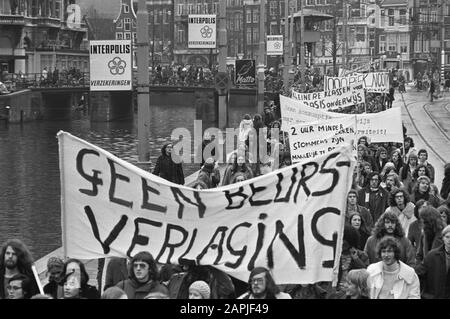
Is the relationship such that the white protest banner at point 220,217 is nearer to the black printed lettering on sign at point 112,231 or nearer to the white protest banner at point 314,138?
the black printed lettering on sign at point 112,231

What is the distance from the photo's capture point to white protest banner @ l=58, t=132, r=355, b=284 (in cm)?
802

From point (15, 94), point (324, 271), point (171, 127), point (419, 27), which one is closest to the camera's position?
point (324, 271)

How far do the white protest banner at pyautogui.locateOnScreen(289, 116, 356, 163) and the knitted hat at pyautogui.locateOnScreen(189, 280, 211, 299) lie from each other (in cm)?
811

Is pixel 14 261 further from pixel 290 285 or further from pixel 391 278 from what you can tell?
pixel 391 278

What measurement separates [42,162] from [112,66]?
899 inches

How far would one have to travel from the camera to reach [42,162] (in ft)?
119

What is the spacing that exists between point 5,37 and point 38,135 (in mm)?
26433

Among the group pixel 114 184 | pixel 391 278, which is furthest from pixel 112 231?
pixel 391 278

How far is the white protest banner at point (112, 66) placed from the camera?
1394 centimetres

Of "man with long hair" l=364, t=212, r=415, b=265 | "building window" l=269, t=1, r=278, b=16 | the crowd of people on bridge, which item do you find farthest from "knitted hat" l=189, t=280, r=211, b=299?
"building window" l=269, t=1, r=278, b=16

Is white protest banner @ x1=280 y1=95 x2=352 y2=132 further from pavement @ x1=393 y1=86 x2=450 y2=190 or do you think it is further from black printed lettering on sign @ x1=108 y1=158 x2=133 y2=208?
black printed lettering on sign @ x1=108 y1=158 x2=133 y2=208

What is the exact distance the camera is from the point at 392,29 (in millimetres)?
111562

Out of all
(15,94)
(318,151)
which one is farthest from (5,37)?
(318,151)
